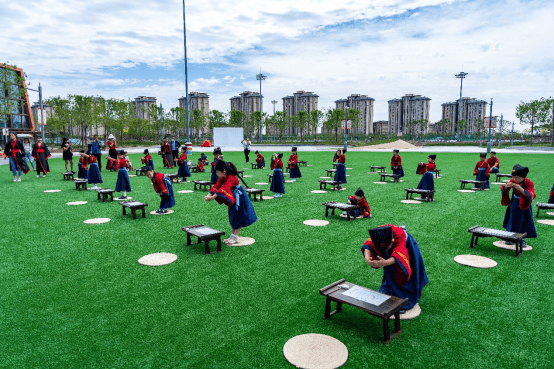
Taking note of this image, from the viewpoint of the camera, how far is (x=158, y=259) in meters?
6.21

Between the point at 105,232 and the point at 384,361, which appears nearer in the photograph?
the point at 384,361

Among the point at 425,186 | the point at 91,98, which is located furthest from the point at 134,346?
the point at 91,98

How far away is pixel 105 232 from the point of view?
26.3 feet

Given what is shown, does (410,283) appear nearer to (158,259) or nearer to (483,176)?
(158,259)

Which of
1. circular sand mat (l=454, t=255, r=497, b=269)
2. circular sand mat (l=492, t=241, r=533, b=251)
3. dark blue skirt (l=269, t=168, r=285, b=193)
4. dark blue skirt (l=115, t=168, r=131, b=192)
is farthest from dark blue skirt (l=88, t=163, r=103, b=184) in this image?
circular sand mat (l=492, t=241, r=533, b=251)

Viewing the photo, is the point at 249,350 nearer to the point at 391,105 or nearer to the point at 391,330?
the point at 391,330

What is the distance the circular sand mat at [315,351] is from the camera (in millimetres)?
3402

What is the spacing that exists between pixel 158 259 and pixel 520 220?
271 inches

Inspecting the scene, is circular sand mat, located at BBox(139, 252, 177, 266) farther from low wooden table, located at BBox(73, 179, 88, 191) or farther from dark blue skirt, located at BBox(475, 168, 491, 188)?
dark blue skirt, located at BBox(475, 168, 491, 188)

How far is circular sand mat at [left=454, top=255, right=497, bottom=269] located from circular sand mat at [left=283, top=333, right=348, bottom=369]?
3.48 meters

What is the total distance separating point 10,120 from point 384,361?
74.2m

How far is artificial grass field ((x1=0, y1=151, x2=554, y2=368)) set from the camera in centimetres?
354

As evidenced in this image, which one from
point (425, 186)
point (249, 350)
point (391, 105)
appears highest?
point (391, 105)

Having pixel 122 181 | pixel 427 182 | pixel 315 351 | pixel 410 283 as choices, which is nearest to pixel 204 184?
pixel 122 181
